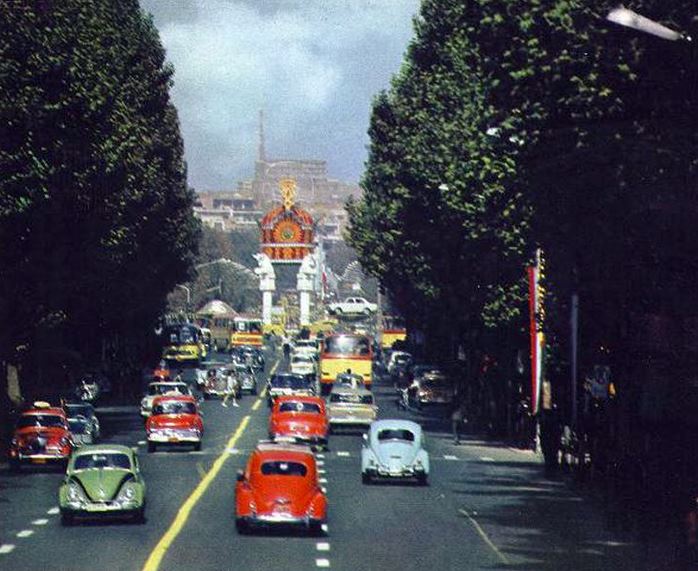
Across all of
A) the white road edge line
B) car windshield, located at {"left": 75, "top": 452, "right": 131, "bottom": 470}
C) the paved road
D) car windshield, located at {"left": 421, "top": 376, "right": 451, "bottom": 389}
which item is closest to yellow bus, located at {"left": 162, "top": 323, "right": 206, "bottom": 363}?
car windshield, located at {"left": 421, "top": 376, "right": 451, "bottom": 389}

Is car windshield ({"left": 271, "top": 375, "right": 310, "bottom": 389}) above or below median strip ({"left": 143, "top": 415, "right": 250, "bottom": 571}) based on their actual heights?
above

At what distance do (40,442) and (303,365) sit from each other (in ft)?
232

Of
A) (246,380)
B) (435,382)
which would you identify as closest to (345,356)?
(246,380)

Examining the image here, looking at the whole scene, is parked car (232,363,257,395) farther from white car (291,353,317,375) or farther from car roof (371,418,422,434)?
car roof (371,418,422,434)

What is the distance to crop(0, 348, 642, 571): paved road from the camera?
141 feet

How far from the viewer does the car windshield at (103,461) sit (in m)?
50.8

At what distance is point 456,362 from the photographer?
117188mm

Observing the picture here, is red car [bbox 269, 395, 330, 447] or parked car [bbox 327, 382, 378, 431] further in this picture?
parked car [bbox 327, 382, 378, 431]

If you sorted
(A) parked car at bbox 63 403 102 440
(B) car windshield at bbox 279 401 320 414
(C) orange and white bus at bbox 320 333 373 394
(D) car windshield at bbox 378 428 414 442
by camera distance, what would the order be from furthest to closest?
(C) orange and white bus at bbox 320 333 373 394 → (A) parked car at bbox 63 403 102 440 → (B) car windshield at bbox 279 401 320 414 → (D) car windshield at bbox 378 428 414 442

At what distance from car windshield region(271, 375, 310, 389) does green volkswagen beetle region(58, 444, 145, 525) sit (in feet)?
173

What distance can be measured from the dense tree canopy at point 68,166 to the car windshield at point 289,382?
8.73m

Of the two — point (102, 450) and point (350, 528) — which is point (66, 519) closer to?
point (102, 450)

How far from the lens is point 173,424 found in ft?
255

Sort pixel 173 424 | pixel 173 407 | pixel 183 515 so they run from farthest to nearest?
pixel 173 407, pixel 173 424, pixel 183 515
